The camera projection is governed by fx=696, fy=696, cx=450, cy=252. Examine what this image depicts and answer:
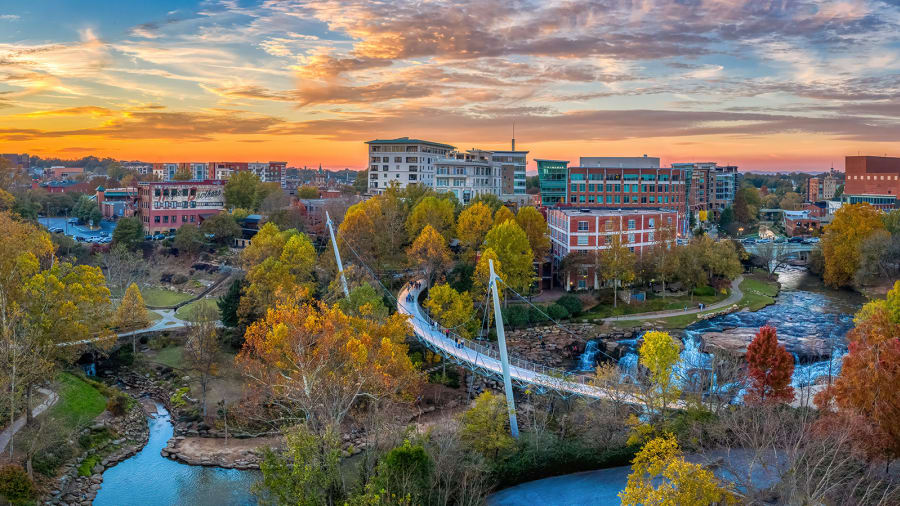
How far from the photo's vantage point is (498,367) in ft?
103

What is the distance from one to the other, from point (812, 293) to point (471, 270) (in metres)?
30.5

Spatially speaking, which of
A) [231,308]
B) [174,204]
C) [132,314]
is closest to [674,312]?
[231,308]

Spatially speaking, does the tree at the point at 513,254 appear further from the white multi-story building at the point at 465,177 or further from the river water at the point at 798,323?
the white multi-story building at the point at 465,177

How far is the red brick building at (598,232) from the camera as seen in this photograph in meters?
52.1

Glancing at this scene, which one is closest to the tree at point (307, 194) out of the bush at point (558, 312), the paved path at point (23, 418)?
the bush at point (558, 312)

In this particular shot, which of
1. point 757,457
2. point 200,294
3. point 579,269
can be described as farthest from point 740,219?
point 757,457

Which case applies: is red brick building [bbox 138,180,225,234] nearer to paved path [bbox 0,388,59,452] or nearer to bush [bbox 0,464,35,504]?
paved path [bbox 0,388,59,452]

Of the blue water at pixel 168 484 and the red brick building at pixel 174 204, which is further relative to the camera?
the red brick building at pixel 174 204

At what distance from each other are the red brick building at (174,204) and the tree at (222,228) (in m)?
5.96

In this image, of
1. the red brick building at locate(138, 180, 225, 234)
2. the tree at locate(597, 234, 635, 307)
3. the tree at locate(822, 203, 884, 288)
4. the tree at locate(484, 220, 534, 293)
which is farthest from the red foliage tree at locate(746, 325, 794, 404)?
the red brick building at locate(138, 180, 225, 234)

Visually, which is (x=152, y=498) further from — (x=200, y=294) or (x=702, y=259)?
(x=702, y=259)

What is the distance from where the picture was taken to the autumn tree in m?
38.7

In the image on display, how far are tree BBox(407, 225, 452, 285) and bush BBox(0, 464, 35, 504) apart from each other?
A: 25941 millimetres

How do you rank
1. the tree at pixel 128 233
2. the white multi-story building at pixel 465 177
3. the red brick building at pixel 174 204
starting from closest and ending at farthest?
the tree at pixel 128 233 → the red brick building at pixel 174 204 → the white multi-story building at pixel 465 177
